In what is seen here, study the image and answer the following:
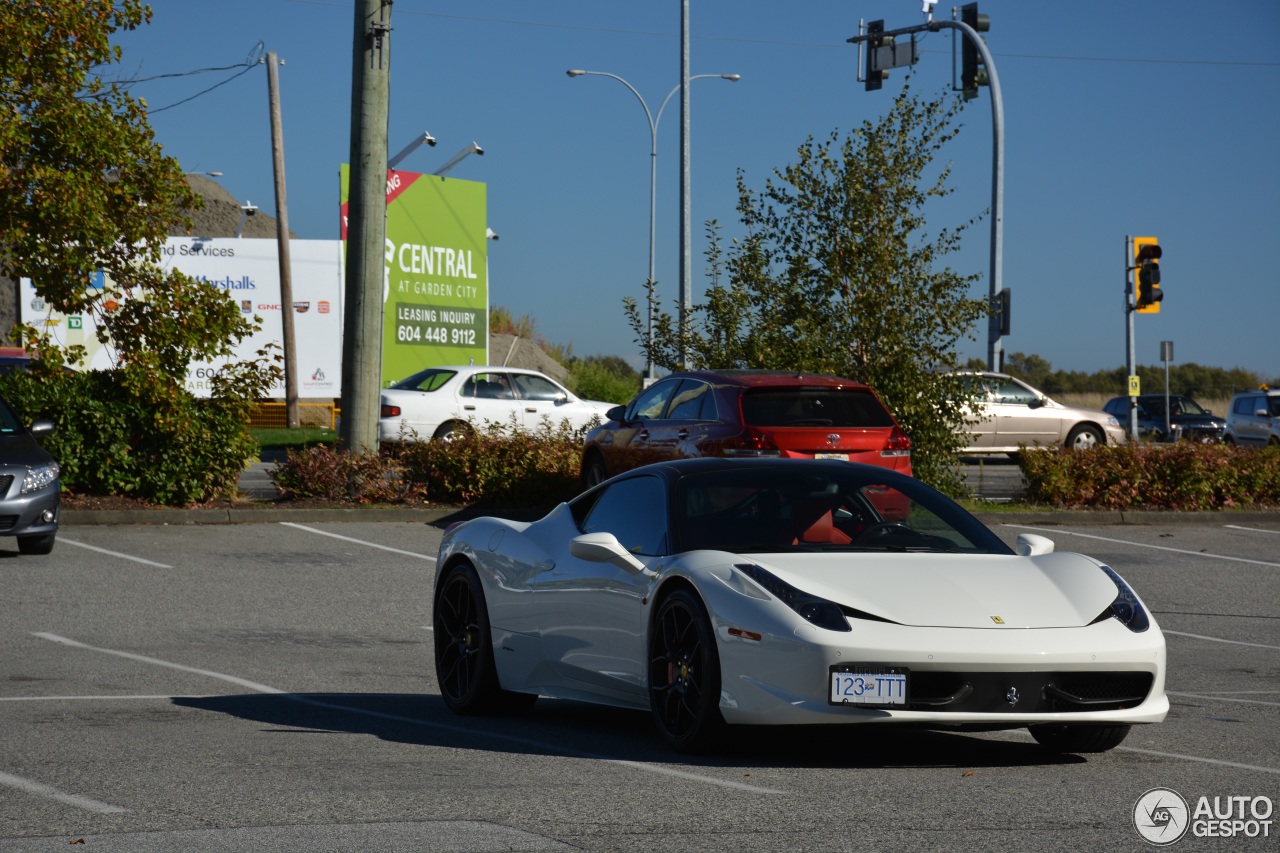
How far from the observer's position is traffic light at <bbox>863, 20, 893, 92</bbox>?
2477 cm

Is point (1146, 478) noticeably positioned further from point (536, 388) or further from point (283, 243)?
point (283, 243)

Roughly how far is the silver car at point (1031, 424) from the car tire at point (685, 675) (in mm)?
23150

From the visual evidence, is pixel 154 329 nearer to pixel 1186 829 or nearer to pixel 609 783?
pixel 609 783

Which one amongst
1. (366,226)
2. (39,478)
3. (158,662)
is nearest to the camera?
(158,662)

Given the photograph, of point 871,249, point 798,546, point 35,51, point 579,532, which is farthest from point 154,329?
point 798,546

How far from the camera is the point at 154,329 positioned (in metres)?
19.3

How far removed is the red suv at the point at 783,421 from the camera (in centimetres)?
1606

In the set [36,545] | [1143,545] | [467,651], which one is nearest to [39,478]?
[36,545]

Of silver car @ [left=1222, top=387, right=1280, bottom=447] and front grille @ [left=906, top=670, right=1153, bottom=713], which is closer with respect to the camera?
front grille @ [left=906, top=670, right=1153, bottom=713]

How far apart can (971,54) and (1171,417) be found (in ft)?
84.7

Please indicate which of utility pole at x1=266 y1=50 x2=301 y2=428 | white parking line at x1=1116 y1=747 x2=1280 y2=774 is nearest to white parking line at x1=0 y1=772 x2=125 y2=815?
white parking line at x1=1116 y1=747 x2=1280 y2=774

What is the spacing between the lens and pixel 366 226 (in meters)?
21.0

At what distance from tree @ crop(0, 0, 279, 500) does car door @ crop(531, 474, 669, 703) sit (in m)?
12.0

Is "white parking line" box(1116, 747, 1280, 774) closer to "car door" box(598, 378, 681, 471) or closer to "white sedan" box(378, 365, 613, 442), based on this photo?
"car door" box(598, 378, 681, 471)
